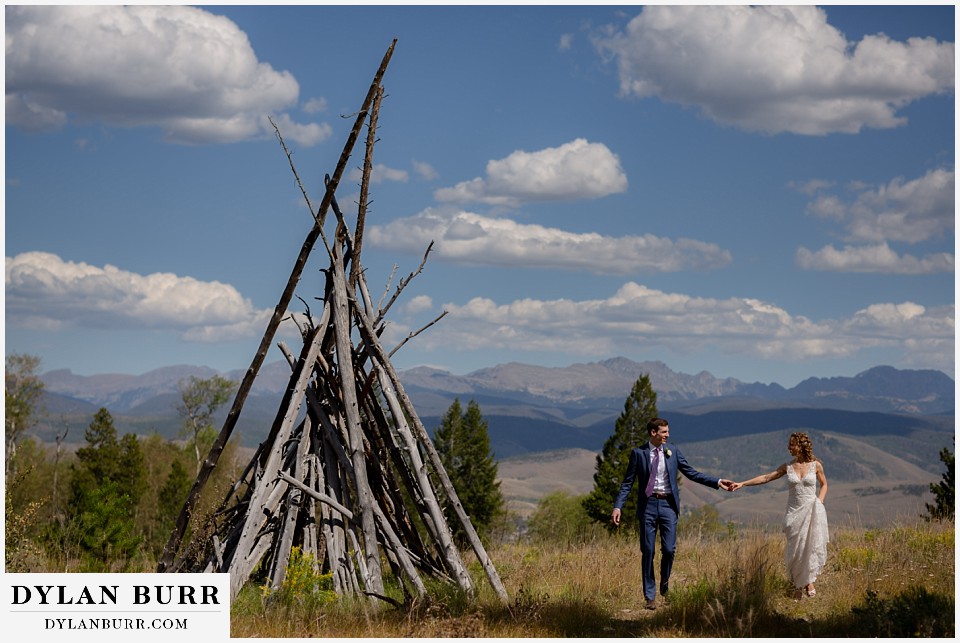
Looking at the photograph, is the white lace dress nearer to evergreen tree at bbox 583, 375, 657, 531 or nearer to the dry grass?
the dry grass

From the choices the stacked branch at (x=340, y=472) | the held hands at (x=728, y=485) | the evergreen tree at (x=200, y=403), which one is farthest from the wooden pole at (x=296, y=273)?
the evergreen tree at (x=200, y=403)

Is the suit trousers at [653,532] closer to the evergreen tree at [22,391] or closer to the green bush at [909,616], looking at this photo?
the green bush at [909,616]

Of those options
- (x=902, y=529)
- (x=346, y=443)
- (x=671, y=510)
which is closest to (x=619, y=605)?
(x=671, y=510)

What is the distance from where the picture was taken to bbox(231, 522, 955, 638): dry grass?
7.86 metres

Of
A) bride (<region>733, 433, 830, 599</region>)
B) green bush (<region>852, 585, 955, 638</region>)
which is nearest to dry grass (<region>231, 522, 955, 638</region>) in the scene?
green bush (<region>852, 585, 955, 638</region>)

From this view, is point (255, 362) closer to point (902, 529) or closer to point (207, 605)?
point (207, 605)

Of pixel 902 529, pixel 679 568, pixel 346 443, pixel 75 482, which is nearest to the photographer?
pixel 346 443

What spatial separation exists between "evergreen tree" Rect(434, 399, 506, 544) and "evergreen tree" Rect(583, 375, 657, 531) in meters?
10.2

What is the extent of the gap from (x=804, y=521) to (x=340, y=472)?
4629mm

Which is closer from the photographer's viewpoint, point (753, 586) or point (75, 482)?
point (753, 586)

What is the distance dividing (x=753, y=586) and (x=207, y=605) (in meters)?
4.95

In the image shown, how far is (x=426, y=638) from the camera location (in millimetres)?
7688

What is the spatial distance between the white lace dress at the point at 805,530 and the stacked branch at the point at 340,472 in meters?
2.86

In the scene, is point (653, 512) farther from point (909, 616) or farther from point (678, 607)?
point (909, 616)
